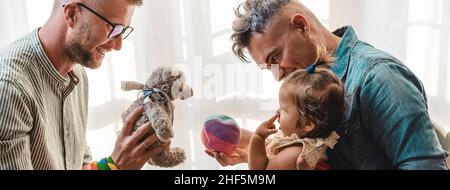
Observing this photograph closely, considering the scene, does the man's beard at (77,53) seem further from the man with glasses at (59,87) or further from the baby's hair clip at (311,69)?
the baby's hair clip at (311,69)

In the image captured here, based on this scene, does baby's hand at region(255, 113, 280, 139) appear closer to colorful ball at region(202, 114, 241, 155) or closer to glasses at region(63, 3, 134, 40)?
colorful ball at region(202, 114, 241, 155)

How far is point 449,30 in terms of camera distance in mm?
1039

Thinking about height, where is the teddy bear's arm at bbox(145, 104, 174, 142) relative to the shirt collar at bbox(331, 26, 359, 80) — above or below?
below

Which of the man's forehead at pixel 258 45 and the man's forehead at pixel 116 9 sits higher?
the man's forehead at pixel 116 9

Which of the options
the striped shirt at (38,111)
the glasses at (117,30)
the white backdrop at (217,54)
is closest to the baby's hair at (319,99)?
the white backdrop at (217,54)

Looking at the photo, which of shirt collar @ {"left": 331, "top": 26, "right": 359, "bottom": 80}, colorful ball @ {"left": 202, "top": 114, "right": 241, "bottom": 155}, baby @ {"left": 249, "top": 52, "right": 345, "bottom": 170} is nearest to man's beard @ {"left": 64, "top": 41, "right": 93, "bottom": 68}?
colorful ball @ {"left": 202, "top": 114, "right": 241, "bottom": 155}

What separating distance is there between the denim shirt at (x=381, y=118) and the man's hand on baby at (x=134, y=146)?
401mm

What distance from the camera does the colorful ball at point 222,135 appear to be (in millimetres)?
991

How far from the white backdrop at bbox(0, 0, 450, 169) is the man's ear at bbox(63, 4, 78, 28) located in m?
0.09

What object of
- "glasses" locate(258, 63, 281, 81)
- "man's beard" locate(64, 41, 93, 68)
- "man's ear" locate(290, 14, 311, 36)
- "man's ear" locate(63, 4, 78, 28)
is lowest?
"glasses" locate(258, 63, 281, 81)

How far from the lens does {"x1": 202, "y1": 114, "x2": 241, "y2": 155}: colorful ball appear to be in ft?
3.25

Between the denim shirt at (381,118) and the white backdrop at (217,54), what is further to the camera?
the white backdrop at (217,54)

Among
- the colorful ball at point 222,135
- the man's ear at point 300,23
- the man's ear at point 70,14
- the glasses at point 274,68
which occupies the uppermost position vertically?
the man's ear at point 70,14
